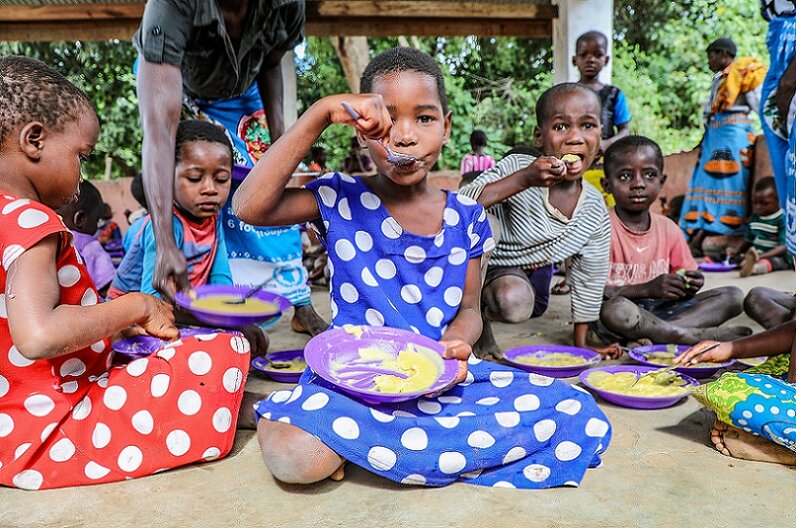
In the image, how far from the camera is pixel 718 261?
5.53 m

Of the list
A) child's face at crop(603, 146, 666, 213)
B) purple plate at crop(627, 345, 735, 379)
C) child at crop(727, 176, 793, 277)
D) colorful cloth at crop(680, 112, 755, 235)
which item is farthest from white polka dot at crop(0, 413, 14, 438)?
colorful cloth at crop(680, 112, 755, 235)

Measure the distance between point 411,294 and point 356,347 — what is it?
25cm

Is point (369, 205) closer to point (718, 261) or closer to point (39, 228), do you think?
point (39, 228)

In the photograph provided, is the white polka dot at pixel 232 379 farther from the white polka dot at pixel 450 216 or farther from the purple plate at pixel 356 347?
the white polka dot at pixel 450 216

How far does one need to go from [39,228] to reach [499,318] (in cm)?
169

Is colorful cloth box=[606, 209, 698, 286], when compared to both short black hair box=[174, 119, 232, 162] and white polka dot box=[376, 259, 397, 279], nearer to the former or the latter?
white polka dot box=[376, 259, 397, 279]

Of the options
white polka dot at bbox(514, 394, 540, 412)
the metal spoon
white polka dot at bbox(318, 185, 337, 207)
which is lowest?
white polka dot at bbox(514, 394, 540, 412)

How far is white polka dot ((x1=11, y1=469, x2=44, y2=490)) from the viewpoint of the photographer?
1417mm

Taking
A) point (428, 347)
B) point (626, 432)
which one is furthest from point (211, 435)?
point (626, 432)

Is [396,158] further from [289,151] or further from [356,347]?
[356,347]

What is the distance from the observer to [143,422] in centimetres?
149

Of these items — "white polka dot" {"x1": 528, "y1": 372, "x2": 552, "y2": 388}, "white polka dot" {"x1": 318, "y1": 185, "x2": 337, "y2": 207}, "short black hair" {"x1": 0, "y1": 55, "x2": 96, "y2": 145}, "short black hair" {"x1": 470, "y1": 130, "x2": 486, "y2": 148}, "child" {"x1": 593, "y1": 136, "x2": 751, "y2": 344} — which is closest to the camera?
"short black hair" {"x1": 0, "y1": 55, "x2": 96, "y2": 145}

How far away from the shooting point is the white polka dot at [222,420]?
156 cm

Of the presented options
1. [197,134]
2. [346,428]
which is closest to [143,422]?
[346,428]
